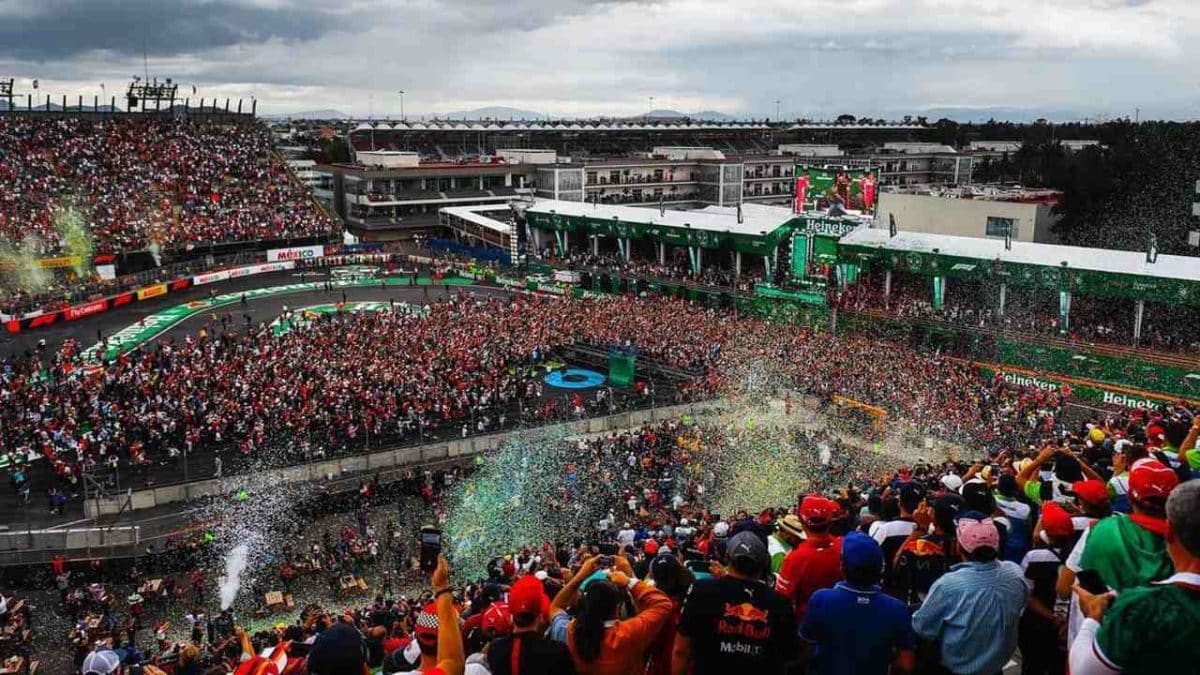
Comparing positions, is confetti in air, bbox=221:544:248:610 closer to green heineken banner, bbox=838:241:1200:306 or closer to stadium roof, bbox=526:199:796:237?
green heineken banner, bbox=838:241:1200:306

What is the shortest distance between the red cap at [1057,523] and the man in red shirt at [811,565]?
127 cm

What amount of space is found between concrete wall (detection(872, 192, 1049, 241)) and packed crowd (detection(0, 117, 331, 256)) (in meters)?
32.7

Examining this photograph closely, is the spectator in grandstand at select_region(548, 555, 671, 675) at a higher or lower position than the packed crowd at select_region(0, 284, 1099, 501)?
higher

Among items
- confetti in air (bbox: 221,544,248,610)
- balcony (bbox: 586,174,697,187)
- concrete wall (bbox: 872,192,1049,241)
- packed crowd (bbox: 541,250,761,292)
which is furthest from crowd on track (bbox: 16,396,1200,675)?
balcony (bbox: 586,174,697,187)

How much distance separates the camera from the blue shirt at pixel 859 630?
417cm

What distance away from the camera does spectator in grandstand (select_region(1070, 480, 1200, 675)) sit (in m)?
2.98

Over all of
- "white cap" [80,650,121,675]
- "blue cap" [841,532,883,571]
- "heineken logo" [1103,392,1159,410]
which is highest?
"blue cap" [841,532,883,571]

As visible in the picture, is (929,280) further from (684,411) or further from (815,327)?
(684,411)

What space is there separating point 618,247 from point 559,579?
133 ft

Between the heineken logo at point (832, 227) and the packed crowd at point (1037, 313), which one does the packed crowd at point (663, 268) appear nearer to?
the heineken logo at point (832, 227)

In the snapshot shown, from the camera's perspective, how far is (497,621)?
17.3ft

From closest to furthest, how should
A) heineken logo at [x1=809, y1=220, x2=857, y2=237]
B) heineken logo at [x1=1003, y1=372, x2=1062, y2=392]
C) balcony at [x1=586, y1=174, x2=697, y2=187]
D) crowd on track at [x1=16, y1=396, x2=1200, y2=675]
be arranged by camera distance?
crowd on track at [x1=16, y1=396, x2=1200, y2=675] < heineken logo at [x1=1003, y1=372, x2=1062, y2=392] < heineken logo at [x1=809, y1=220, x2=857, y2=237] < balcony at [x1=586, y1=174, x2=697, y2=187]

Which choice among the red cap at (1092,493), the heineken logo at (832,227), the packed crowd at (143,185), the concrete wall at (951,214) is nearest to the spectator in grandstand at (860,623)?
the red cap at (1092,493)

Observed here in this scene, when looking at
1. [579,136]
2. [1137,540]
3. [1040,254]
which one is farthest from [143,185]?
[1137,540]
